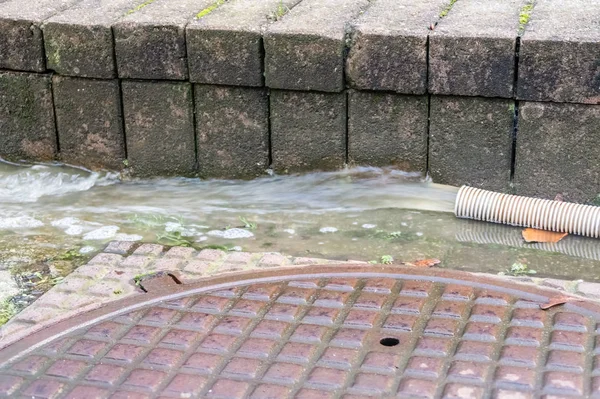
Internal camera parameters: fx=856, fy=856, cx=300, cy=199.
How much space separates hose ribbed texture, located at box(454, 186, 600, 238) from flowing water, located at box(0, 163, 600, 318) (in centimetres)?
4

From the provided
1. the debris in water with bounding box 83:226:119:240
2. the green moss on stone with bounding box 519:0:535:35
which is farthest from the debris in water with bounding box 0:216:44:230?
the green moss on stone with bounding box 519:0:535:35

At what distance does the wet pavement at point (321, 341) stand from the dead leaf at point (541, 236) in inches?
26.1

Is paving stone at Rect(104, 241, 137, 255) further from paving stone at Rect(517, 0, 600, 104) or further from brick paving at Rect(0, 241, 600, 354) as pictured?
paving stone at Rect(517, 0, 600, 104)

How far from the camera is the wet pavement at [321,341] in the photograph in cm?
224

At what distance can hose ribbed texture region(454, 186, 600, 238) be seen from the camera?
3406 mm

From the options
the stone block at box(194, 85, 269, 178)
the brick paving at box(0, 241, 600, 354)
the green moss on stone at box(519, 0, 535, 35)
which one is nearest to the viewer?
the brick paving at box(0, 241, 600, 354)

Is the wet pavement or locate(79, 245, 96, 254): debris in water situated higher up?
the wet pavement

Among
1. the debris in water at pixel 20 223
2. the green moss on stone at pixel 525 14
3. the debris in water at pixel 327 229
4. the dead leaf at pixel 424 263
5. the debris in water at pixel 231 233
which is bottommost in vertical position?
the dead leaf at pixel 424 263

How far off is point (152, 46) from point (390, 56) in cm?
105

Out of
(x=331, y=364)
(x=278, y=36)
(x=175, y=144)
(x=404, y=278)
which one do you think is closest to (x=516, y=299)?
(x=404, y=278)

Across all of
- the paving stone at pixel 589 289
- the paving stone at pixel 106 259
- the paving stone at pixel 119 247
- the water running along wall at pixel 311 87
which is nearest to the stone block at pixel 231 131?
the water running along wall at pixel 311 87

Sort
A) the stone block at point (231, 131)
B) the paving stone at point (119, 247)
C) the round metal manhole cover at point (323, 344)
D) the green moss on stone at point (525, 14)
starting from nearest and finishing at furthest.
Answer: the round metal manhole cover at point (323, 344), the paving stone at point (119, 247), the green moss on stone at point (525, 14), the stone block at point (231, 131)

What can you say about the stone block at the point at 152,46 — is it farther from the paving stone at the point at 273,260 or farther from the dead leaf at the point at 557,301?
the dead leaf at the point at 557,301

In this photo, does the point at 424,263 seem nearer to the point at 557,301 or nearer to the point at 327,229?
the point at 327,229
